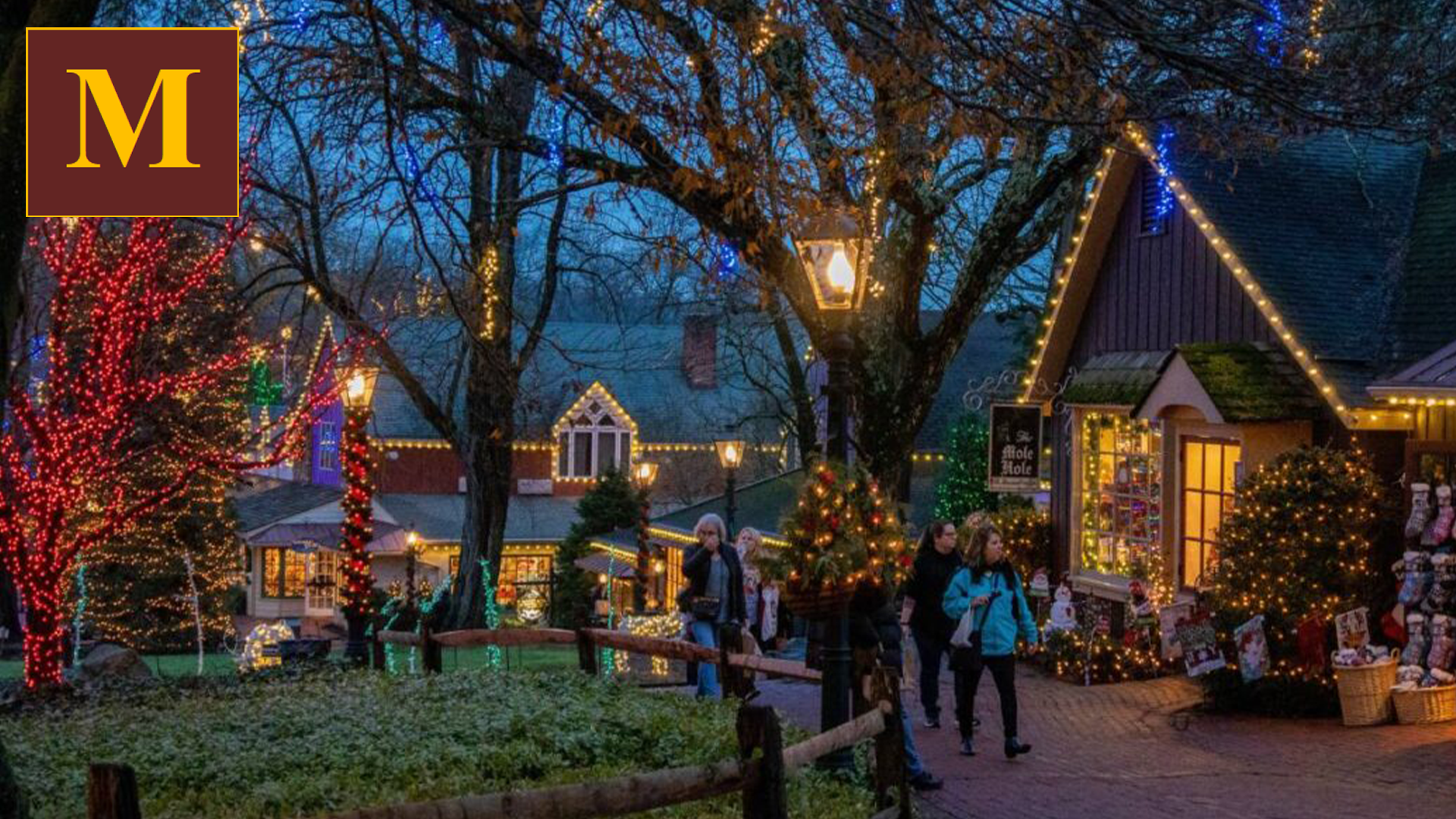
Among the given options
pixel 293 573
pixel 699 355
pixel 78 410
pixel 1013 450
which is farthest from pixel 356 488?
pixel 699 355

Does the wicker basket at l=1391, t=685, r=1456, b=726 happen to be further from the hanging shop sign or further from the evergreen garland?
the evergreen garland

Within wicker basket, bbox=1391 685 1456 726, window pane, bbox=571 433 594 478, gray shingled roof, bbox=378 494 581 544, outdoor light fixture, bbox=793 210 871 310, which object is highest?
outdoor light fixture, bbox=793 210 871 310

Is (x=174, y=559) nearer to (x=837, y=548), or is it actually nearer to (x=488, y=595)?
(x=488, y=595)

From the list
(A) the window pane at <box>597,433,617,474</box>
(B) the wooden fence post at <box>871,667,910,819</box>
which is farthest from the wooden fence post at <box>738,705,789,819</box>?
(A) the window pane at <box>597,433,617,474</box>

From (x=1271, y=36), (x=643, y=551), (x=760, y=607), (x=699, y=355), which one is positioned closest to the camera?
(x=1271, y=36)

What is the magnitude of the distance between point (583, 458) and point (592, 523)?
9487 millimetres

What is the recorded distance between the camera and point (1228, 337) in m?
16.6

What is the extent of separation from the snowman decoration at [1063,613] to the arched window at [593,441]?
29.1 m

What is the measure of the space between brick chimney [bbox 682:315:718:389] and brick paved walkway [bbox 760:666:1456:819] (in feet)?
103

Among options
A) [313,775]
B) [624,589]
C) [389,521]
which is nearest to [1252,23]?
[313,775]

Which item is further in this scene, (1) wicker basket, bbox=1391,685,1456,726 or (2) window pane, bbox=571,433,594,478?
(2) window pane, bbox=571,433,594,478

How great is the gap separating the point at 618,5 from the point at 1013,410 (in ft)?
30.6

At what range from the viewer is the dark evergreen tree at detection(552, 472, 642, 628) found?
3575cm

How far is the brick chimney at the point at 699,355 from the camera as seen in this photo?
46219mm
